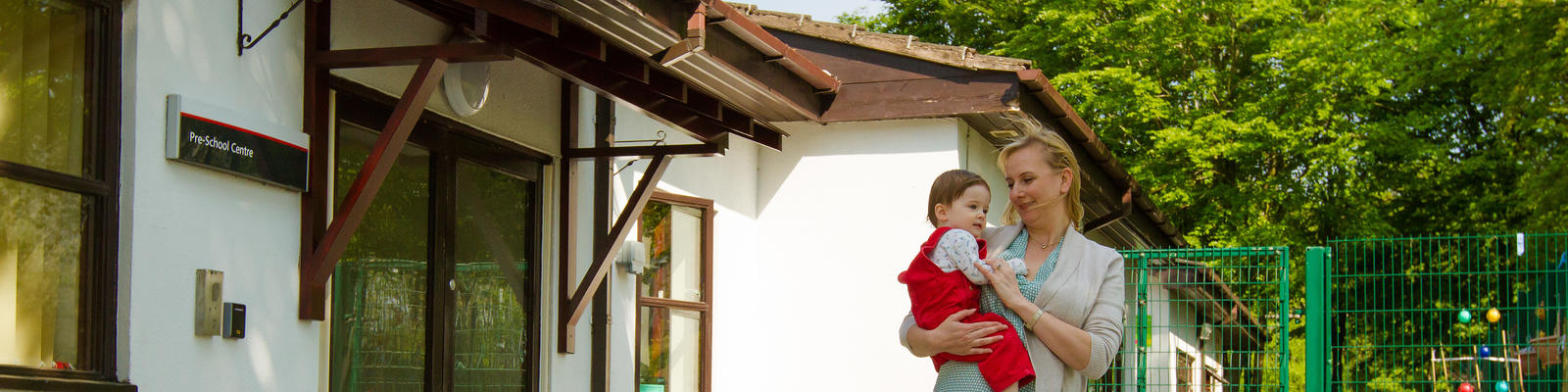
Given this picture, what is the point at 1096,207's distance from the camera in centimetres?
1509

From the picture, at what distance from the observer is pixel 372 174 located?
16.9ft

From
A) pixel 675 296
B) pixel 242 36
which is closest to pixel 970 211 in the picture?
pixel 242 36

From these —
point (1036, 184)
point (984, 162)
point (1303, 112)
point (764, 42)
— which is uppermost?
point (1303, 112)

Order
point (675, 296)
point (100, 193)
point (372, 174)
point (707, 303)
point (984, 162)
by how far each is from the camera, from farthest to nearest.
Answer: point (984, 162) → point (707, 303) → point (675, 296) → point (372, 174) → point (100, 193)

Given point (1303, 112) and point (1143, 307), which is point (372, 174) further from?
point (1303, 112)

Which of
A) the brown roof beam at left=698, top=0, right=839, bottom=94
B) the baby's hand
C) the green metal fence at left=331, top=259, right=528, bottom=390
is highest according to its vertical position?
the brown roof beam at left=698, top=0, right=839, bottom=94

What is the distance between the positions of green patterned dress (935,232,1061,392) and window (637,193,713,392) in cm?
627

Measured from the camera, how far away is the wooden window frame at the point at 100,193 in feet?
13.8

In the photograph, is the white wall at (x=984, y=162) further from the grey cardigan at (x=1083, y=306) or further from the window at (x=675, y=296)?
the grey cardigan at (x=1083, y=306)

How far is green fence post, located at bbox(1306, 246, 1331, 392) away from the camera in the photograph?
28.3 feet

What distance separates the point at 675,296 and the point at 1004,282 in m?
6.87

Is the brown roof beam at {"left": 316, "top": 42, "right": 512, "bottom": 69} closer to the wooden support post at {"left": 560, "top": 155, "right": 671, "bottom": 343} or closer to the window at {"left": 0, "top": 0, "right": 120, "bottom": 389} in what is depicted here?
the window at {"left": 0, "top": 0, "right": 120, "bottom": 389}

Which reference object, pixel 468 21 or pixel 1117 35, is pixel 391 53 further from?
pixel 1117 35

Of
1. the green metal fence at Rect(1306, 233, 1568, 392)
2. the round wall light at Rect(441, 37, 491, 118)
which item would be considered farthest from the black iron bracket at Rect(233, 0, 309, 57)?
the green metal fence at Rect(1306, 233, 1568, 392)
